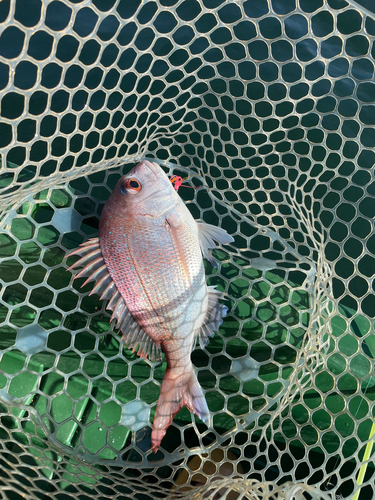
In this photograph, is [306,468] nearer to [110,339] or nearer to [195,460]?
[195,460]

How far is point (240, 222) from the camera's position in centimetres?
359

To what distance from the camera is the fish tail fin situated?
261 centimetres

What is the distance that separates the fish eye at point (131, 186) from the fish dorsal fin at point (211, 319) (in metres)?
0.92

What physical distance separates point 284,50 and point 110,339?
410cm

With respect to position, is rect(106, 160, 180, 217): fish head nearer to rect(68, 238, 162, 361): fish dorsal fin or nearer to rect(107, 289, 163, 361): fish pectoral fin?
rect(68, 238, 162, 361): fish dorsal fin

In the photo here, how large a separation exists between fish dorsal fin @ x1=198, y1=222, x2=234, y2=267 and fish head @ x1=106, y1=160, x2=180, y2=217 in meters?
0.32

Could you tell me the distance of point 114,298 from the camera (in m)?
2.74

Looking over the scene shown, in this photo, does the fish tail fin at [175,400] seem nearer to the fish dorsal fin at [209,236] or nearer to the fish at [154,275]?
the fish at [154,275]

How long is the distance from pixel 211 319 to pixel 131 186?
115 centimetres

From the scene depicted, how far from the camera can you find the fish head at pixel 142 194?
2.78 metres

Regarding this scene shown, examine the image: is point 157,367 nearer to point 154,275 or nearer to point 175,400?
point 175,400

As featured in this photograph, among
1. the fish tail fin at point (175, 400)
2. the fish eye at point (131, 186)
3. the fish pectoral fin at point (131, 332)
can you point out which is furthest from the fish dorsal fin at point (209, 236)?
the fish tail fin at point (175, 400)

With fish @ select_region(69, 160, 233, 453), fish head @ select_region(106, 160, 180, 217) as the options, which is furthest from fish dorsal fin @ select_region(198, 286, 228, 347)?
fish head @ select_region(106, 160, 180, 217)

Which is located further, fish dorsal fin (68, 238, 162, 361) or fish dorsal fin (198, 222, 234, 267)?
fish dorsal fin (198, 222, 234, 267)
